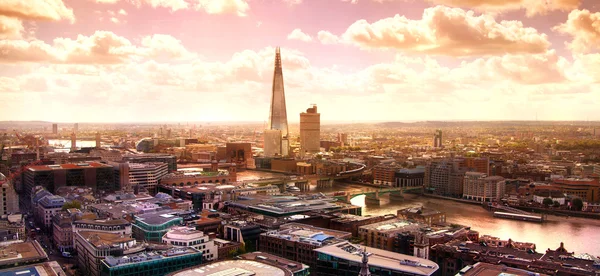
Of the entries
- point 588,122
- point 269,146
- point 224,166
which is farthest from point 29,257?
point 588,122

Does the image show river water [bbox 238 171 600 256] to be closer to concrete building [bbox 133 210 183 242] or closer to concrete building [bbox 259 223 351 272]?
concrete building [bbox 259 223 351 272]

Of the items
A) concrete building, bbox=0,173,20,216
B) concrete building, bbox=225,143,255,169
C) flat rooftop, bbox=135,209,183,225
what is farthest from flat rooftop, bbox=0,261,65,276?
concrete building, bbox=225,143,255,169

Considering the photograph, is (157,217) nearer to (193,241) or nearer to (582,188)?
(193,241)

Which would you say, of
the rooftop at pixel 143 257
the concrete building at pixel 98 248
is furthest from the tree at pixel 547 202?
the concrete building at pixel 98 248

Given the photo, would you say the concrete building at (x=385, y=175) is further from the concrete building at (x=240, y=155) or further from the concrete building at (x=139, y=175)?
the concrete building at (x=139, y=175)

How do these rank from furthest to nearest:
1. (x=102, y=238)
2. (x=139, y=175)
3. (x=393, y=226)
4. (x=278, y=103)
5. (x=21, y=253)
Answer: (x=278, y=103) → (x=139, y=175) → (x=393, y=226) → (x=102, y=238) → (x=21, y=253)

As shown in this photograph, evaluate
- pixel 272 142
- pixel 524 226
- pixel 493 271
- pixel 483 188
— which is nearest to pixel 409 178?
pixel 483 188
